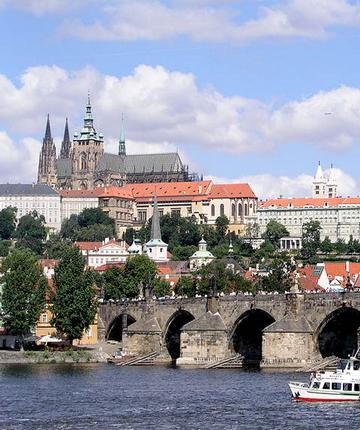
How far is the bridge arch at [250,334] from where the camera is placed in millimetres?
105875

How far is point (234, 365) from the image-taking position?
337 ft

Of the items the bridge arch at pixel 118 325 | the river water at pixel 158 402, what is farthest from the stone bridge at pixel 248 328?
the river water at pixel 158 402

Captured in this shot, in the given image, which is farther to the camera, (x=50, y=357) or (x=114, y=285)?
(x=114, y=285)

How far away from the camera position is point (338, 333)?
335 ft

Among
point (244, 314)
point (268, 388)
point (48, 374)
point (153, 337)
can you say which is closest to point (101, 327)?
point (153, 337)

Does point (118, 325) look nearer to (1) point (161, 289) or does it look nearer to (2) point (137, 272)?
(2) point (137, 272)

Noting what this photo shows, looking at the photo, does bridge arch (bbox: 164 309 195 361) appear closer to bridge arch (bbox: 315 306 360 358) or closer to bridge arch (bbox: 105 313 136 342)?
bridge arch (bbox: 105 313 136 342)

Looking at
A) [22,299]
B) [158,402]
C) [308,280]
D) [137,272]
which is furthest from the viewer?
[308,280]

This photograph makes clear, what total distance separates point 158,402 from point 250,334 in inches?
1322

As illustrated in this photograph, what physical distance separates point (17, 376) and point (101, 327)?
33379 mm

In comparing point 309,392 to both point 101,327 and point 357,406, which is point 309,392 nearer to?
point 357,406

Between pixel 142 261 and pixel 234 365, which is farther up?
pixel 142 261

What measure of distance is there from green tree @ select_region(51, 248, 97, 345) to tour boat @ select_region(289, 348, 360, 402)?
34809 millimetres

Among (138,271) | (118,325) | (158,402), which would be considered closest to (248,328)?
(118,325)
